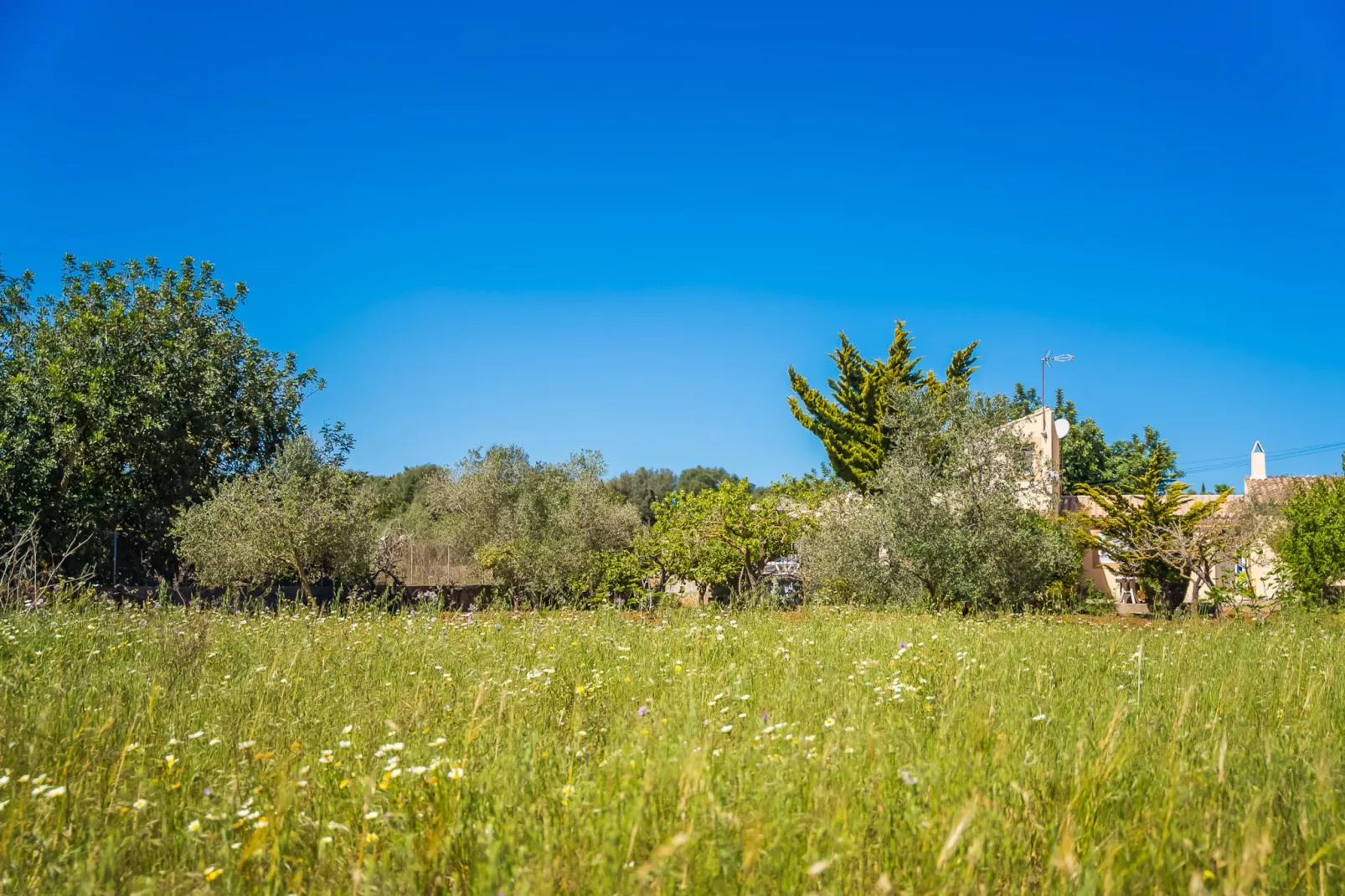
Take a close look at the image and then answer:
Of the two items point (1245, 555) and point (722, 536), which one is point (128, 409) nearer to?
point (722, 536)

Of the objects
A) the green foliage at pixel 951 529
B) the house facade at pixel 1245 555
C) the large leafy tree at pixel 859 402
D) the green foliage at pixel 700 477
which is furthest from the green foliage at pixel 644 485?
the green foliage at pixel 951 529

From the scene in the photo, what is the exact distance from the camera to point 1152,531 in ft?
69.1

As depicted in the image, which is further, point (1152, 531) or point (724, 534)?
point (1152, 531)

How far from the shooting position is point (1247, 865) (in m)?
1.50

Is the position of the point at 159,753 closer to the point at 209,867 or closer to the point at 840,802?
the point at 209,867

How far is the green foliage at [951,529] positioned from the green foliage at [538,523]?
5.68 metres

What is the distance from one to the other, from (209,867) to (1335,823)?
3.28 m

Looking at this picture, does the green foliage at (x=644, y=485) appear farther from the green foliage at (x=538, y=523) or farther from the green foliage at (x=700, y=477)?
the green foliage at (x=538, y=523)

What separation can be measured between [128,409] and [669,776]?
67.1 ft

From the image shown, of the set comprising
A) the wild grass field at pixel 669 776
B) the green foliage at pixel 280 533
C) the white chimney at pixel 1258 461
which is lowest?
the wild grass field at pixel 669 776

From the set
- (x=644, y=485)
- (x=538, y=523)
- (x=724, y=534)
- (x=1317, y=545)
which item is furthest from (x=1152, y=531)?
(x=644, y=485)

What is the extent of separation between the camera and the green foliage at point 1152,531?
2067cm

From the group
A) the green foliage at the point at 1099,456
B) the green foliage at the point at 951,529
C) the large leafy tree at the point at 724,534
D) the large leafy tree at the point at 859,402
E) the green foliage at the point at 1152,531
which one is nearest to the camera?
the green foliage at the point at 951,529

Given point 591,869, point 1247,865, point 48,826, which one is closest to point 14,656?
point 48,826
